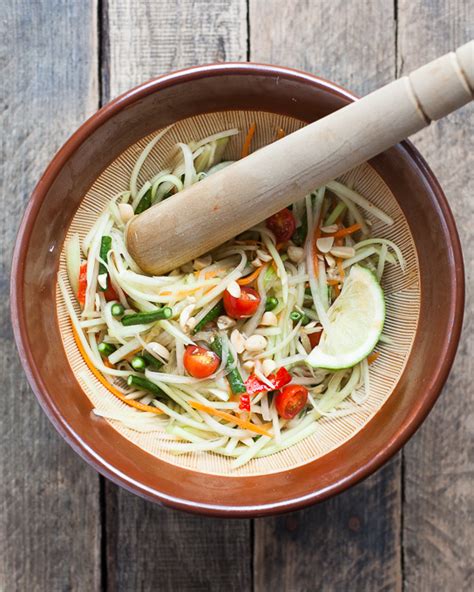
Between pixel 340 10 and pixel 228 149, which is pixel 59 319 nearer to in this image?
pixel 228 149

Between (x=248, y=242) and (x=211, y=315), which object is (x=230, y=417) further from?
(x=248, y=242)

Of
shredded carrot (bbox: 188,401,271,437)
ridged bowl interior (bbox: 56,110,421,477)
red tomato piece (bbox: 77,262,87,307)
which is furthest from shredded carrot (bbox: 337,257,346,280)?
red tomato piece (bbox: 77,262,87,307)

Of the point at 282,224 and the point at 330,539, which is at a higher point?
the point at 282,224

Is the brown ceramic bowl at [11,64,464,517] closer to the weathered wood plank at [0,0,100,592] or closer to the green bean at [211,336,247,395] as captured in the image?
the green bean at [211,336,247,395]

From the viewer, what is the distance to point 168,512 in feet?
7.18

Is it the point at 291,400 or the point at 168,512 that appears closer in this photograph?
the point at 291,400

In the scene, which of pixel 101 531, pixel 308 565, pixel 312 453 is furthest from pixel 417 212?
pixel 101 531

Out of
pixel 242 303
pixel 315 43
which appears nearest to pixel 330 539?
pixel 242 303

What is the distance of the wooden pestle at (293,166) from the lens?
153cm

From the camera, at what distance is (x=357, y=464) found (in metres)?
1.74

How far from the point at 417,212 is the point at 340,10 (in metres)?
0.76

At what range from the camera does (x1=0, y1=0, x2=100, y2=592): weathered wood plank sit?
2.18 m

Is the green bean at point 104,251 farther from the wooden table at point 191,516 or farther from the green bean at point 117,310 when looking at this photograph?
the wooden table at point 191,516

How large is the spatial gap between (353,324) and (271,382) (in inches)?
10.5
